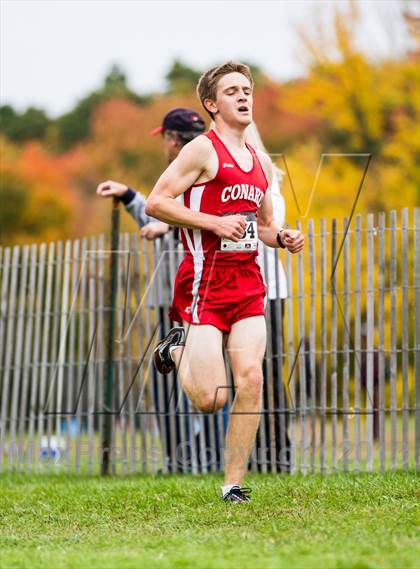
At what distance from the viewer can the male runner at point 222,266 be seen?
6098mm

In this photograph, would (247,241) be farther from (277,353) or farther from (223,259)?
(277,353)

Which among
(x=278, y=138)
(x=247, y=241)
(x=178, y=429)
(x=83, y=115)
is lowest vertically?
(x=178, y=429)

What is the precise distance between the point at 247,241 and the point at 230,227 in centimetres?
20

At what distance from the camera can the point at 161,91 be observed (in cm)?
4881

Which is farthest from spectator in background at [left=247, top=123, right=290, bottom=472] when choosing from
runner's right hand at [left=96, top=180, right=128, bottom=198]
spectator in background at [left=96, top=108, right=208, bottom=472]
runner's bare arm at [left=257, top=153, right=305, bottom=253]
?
runner's bare arm at [left=257, top=153, right=305, bottom=253]

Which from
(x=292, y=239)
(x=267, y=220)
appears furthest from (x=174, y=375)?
(x=292, y=239)

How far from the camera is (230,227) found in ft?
19.7

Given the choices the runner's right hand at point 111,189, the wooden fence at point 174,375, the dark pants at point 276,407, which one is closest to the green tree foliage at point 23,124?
the wooden fence at point 174,375

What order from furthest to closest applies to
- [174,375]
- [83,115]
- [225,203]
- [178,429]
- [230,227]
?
[83,115] < [178,429] < [174,375] < [225,203] < [230,227]

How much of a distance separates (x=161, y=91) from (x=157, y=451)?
40.0 meters

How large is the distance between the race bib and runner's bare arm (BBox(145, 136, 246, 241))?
93 mm

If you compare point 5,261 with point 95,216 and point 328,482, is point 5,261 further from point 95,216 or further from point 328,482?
point 95,216

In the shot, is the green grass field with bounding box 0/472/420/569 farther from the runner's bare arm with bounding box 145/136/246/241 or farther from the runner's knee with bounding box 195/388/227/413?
the runner's bare arm with bounding box 145/136/246/241

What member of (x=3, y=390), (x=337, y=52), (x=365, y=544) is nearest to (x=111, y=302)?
(x=3, y=390)
